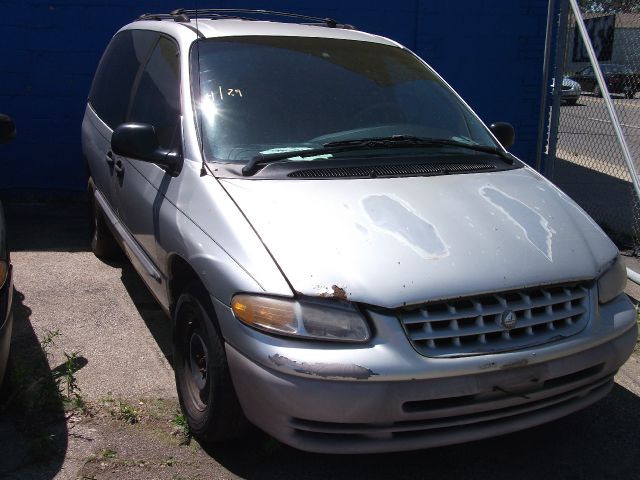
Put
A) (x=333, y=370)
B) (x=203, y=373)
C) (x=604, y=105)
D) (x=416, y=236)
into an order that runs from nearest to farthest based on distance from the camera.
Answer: (x=333, y=370)
(x=416, y=236)
(x=203, y=373)
(x=604, y=105)

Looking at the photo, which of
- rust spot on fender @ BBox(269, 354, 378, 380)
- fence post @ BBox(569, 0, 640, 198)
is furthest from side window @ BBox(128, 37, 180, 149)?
fence post @ BBox(569, 0, 640, 198)

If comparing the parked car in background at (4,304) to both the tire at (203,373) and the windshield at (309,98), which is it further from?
the windshield at (309,98)

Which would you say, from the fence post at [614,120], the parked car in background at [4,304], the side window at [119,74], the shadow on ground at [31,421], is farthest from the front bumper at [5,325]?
the fence post at [614,120]

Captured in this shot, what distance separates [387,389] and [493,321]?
0.53 meters

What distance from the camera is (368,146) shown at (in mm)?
3902

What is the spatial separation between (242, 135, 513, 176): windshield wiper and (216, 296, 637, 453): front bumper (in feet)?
2.78

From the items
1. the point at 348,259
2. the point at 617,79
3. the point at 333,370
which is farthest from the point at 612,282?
the point at 617,79

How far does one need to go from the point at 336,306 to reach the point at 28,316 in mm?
2863

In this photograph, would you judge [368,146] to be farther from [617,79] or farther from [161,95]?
[617,79]

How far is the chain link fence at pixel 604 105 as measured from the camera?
693 cm

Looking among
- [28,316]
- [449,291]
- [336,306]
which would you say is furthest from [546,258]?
[28,316]

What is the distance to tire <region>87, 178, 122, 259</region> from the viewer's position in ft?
19.2

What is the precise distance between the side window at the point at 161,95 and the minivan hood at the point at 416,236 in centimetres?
80

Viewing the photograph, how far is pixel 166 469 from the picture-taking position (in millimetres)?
3312
